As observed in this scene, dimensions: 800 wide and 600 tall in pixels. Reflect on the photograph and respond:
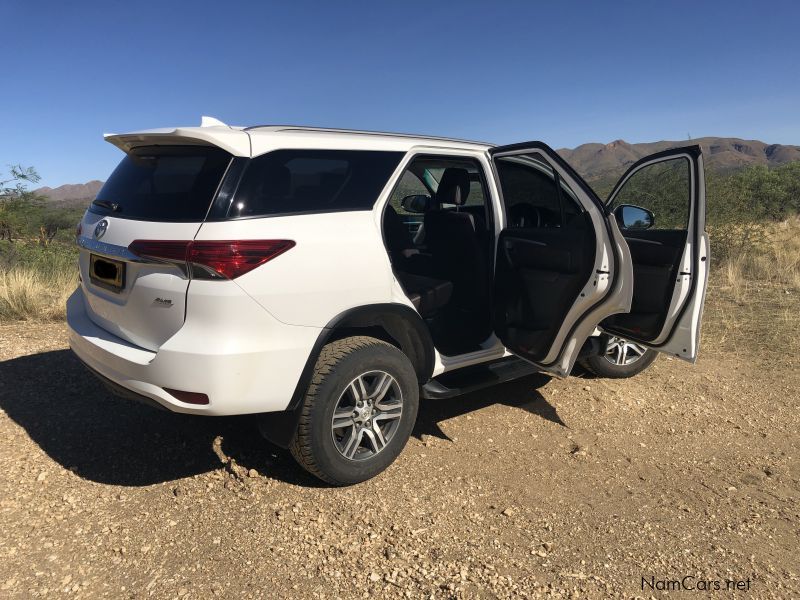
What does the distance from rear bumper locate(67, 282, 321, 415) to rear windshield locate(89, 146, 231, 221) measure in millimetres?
467

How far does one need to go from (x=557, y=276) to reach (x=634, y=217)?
3.15ft

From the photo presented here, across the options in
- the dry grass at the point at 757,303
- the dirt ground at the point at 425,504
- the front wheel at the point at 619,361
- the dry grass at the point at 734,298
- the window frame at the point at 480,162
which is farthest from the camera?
the dry grass at the point at 734,298

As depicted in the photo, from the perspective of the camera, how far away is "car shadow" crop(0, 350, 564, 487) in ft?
10.6

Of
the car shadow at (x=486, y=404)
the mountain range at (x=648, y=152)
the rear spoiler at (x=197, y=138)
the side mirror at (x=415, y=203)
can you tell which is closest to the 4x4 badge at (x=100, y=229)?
the rear spoiler at (x=197, y=138)

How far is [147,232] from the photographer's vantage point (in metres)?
2.62

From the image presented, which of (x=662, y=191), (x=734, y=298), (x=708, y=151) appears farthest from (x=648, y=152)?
(x=662, y=191)

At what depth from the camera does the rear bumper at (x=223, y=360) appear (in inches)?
97.3

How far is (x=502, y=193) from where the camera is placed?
383cm

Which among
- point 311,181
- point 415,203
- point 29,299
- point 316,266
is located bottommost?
point 29,299

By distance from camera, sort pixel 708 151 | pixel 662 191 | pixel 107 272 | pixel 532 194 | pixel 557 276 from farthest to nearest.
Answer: pixel 708 151
pixel 662 191
pixel 532 194
pixel 557 276
pixel 107 272

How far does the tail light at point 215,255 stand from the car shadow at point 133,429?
4.37 feet

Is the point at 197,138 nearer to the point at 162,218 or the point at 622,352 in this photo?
the point at 162,218

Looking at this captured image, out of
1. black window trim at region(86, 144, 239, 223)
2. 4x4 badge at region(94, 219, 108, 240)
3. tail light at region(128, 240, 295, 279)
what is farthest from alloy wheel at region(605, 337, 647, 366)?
4x4 badge at region(94, 219, 108, 240)

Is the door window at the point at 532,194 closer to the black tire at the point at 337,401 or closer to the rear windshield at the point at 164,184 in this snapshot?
the black tire at the point at 337,401
